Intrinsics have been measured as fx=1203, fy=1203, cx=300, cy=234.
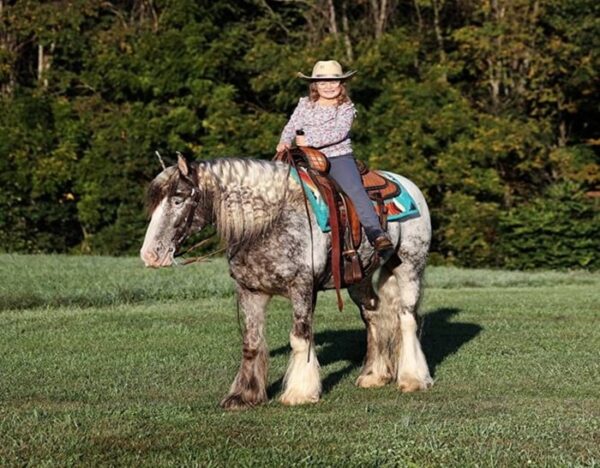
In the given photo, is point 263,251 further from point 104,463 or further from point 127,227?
point 127,227

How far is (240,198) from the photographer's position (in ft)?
31.4

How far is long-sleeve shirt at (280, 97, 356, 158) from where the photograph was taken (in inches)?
404

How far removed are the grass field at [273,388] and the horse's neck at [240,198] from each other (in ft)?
4.66

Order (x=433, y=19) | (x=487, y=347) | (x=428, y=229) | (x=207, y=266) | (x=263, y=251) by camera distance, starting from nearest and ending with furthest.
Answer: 1. (x=263, y=251)
2. (x=428, y=229)
3. (x=487, y=347)
4. (x=207, y=266)
5. (x=433, y=19)

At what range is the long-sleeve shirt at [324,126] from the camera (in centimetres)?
1027

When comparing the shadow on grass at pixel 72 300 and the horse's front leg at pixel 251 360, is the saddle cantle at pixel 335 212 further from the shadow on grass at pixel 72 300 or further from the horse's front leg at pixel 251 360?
the shadow on grass at pixel 72 300

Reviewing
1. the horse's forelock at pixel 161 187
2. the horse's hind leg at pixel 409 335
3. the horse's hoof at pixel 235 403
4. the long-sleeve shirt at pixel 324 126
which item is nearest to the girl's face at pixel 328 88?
the long-sleeve shirt at pixel 324 126

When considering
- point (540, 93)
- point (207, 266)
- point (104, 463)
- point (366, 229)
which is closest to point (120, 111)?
point (207, 266)

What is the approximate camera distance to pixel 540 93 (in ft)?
122

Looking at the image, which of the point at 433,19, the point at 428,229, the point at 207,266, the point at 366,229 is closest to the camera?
the point at 366,229

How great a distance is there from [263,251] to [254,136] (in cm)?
2696

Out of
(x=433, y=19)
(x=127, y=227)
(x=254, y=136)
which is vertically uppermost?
(x=433, y=19)

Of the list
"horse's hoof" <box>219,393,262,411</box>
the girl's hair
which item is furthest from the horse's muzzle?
the girl's hair

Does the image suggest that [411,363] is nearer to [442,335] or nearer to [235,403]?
[235,403]
